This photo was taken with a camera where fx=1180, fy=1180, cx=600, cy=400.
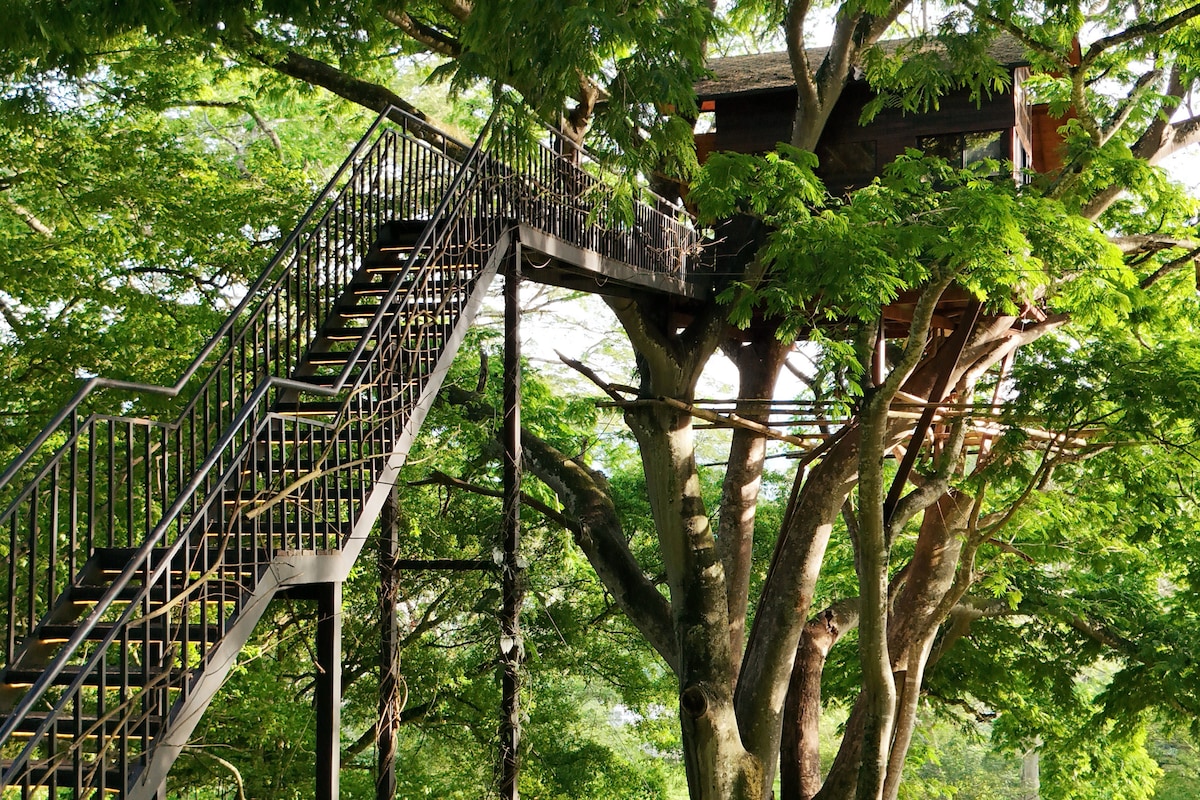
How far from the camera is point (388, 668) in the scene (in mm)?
9695

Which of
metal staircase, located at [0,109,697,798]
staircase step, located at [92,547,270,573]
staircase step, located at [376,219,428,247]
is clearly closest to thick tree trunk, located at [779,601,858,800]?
metal staircase, located at [0,109,697,798]

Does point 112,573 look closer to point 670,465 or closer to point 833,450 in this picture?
point 670,465

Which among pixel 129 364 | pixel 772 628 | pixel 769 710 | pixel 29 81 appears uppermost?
pixel 29 81

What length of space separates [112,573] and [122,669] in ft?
5.15

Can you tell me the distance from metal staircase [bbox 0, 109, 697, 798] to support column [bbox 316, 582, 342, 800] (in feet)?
0.61

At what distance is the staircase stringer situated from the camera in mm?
5430

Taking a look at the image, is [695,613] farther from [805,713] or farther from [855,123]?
[855,123]

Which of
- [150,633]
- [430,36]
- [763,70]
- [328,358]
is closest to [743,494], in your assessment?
[763,70]

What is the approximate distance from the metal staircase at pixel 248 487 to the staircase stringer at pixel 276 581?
0.01 m

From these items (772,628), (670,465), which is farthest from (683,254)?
(772,628)

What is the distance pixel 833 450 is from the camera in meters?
12.4

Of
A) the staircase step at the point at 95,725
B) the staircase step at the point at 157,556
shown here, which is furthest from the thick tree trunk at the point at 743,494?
the staircase step at the point at 95,725

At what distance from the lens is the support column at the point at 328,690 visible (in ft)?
A: 22.1

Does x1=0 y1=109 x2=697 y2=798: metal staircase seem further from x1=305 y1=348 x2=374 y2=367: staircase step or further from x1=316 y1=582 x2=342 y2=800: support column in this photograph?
x1=316 y1=582 x2=342 y2=800: support column
